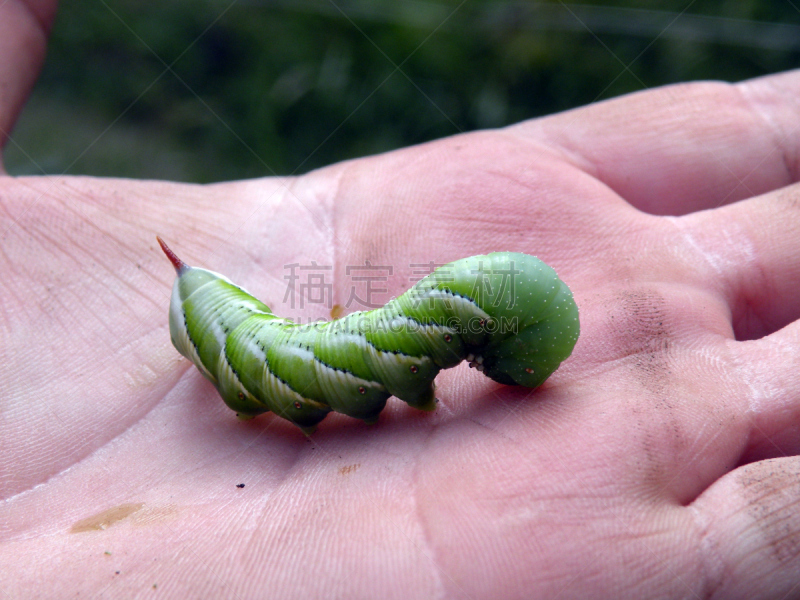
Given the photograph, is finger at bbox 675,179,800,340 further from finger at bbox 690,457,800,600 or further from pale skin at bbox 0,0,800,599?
finger at bbox 690,457,800,600

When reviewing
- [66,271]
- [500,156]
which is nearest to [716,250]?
[500,156]

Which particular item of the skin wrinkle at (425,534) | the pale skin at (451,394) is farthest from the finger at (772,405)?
the skin wrinkle at (425,534)

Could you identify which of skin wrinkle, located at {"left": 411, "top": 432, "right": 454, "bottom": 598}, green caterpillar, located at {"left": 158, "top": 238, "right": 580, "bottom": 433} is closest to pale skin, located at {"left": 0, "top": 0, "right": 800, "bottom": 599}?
skin wrinkle, located at {"left": 411, "top": 432, "right": 454, "bottom": 598}

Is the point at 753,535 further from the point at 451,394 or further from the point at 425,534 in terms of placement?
the point at 451,394

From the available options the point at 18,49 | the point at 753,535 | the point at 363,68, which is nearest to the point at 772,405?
the point at 753,535

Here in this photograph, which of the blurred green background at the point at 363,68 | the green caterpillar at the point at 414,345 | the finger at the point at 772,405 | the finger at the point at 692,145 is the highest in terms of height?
the blurred green background at the point at 363,68

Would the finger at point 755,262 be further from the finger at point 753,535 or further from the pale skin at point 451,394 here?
the finger at point 753,535
